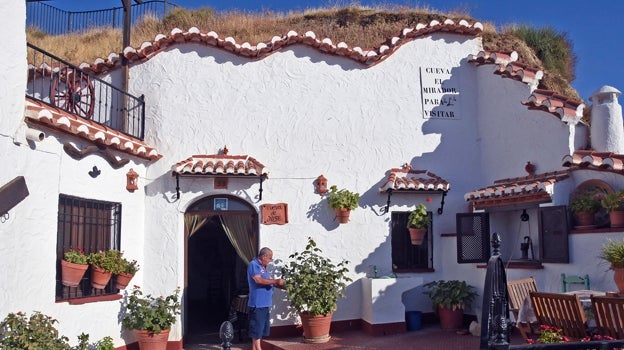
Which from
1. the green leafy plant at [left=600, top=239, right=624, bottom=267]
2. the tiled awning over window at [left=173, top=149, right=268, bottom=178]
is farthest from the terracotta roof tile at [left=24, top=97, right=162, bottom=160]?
the green leafy plant at [left=600, top=239, right=624, bottom=267]

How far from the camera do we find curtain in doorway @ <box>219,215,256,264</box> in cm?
1006

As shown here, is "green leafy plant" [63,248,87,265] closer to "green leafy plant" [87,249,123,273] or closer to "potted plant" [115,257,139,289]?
"green leafy plant" [87,249,123,273]

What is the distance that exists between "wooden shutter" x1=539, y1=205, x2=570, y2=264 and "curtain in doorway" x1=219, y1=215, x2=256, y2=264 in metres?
4.64

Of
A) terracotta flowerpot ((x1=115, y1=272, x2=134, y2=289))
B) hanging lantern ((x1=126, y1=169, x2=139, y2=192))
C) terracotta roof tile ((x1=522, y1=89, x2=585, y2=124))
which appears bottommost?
terracotta flowerpot ((x1=115, y1=272, x2=134, y2=289))

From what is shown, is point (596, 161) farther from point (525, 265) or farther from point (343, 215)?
point (343, 215)

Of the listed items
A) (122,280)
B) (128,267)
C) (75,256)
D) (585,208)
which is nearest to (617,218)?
(585,208)

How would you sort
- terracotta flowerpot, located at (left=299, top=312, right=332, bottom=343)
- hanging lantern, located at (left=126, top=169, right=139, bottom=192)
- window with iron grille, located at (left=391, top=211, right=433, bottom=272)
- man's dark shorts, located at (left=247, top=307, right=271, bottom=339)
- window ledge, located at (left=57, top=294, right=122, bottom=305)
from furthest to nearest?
window with iron grille, located at (left=391, top=211, right=433, bottom=272), terracotta flowerpot, located at (left=299, top=312, right=332, bottom=343), hanging lantern, located at (left=126, top=169, right=139, bottom=192), man's dark shorts, located at (left=247, top=307, right=271, bottom=339), window ledge, located at (left=57, top=294, right=122, bottom=305)

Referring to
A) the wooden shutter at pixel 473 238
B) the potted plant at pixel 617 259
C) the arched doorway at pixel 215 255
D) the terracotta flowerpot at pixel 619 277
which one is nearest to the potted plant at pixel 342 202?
the arched doorway at pixel 215 255

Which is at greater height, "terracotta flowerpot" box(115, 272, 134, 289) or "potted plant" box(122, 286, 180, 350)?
"terracotta flowerpot" box(115, 272, 134, 289)

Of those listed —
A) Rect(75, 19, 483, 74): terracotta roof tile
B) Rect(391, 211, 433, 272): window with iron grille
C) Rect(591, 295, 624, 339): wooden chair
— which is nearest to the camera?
Rect(591, 295, 624, 339): wooden chair

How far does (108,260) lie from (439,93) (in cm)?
659

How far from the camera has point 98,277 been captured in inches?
316

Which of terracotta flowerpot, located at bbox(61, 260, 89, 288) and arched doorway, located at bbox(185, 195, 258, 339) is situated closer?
terracotta flowerpot, located at bbox(61, 260, 89, 288)

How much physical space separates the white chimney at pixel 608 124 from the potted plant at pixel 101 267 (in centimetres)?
741
